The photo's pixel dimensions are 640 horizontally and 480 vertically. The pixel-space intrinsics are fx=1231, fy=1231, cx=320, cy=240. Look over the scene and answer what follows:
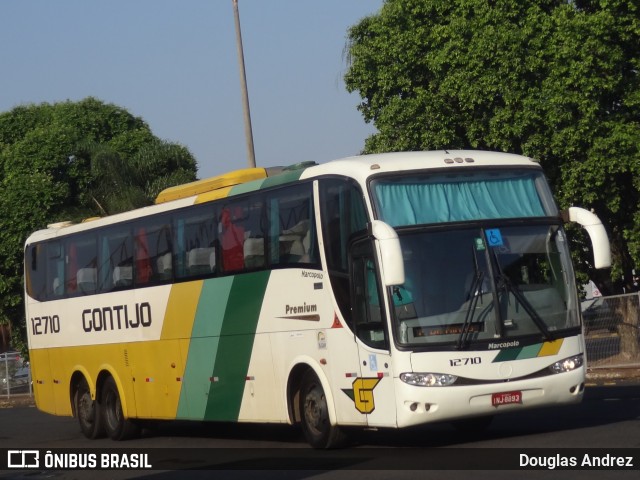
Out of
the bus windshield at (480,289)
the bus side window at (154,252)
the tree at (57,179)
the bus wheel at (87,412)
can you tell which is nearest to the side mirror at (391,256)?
the bus windshield at (480,289)

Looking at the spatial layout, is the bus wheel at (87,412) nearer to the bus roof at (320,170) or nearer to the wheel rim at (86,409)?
the wheel rim at (86,409)

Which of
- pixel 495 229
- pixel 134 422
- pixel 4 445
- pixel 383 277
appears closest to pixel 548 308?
pixel 495 229

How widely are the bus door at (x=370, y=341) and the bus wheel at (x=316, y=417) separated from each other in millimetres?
805

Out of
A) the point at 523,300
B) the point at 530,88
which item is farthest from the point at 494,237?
the point at 530,88

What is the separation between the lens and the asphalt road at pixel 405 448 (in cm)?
1228

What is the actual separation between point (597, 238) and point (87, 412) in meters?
10.9

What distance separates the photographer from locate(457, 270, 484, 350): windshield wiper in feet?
43.8

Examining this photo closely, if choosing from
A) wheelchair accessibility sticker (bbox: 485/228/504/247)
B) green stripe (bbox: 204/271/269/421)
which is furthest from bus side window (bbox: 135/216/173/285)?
wheelchair accessibility sticker (bbox: 485/228/504/247)

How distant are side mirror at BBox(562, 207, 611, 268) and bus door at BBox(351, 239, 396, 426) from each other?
97.9 inches

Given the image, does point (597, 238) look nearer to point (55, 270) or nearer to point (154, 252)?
point (154, 252)

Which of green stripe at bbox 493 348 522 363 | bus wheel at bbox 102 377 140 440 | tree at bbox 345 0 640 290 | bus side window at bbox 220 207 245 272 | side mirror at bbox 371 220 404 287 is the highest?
tree at bbox 345 0 640 290

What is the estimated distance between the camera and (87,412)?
70.5ft

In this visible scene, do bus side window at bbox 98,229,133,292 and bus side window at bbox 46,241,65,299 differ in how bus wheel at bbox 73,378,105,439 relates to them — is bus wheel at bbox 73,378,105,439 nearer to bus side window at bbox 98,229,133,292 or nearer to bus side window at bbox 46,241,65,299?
bus side window at bbox 46,241,65,299

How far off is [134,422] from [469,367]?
876 cm
